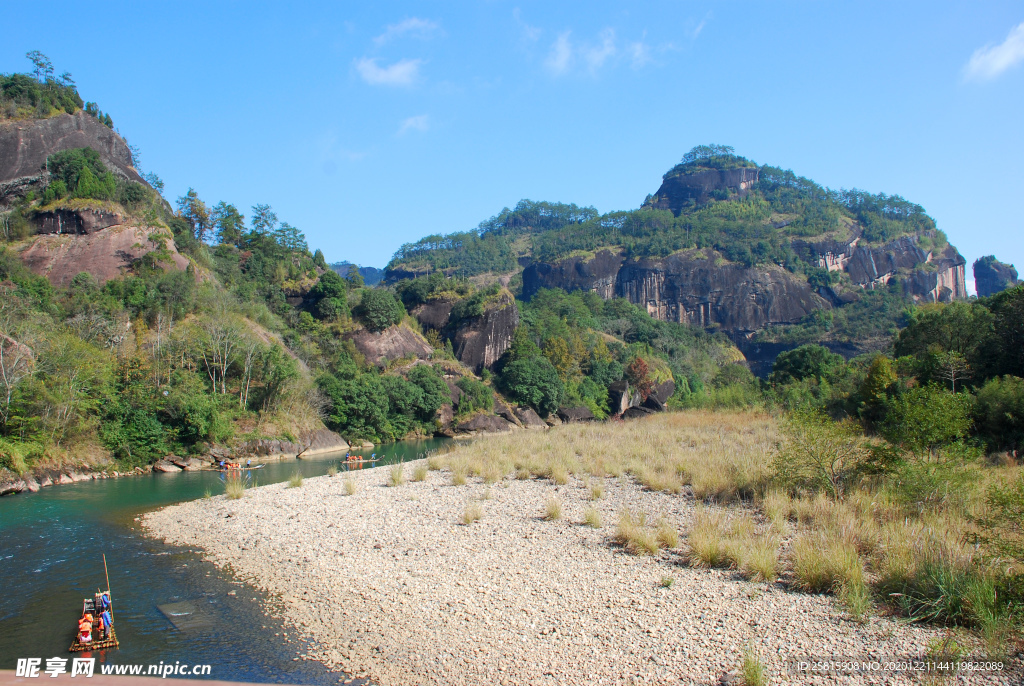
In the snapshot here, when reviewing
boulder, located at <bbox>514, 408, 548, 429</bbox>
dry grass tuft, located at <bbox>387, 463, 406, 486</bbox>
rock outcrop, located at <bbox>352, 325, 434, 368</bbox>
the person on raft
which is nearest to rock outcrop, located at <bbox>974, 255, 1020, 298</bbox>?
boulder, located at <bbox>514, 408, 548, 429</bbox>

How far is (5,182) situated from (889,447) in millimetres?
69959

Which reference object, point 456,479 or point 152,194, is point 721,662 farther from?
point 152,194

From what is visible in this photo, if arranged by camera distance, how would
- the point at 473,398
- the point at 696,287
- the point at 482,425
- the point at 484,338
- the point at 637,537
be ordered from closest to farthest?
1. the point at 637,537
2. the point at 482,425
3. the point at 473,398
4. the point at 484,338
5. the point at 696,287

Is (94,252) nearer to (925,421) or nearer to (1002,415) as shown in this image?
(925,421)

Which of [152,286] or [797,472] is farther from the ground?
[152,286]

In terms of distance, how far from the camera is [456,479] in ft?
68.4

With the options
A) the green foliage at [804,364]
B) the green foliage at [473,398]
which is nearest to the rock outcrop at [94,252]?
the green foliage at [473,398]

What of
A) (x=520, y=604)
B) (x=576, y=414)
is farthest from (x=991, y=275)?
(x=520, y=604)

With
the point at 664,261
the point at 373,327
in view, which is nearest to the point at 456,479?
the point at 373,327

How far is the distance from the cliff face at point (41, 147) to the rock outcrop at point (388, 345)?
30.2 metres

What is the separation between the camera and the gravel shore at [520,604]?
7527 mm

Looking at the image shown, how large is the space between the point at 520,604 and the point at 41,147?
69221 millimetres

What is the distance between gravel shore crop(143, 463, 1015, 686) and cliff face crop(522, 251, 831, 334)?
12627cm

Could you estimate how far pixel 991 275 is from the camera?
167 meters
